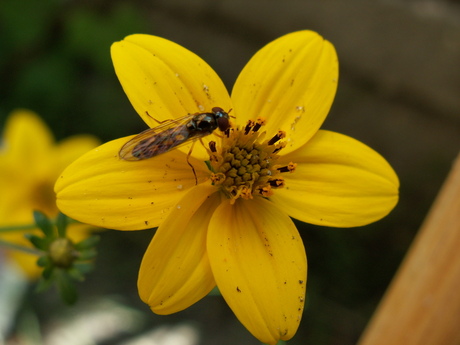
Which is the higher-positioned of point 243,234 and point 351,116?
→ point 243,234

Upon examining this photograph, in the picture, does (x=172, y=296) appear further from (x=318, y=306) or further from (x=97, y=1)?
(x=97, y=1)

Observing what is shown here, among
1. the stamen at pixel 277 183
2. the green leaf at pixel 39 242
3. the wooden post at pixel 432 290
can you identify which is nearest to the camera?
the wooden post at pixel 432 290

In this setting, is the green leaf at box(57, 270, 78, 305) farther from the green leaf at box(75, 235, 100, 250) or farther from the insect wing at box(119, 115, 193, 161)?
the insect wing at box(119, 115, 193, 161)

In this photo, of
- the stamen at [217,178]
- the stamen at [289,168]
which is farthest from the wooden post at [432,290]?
the stamen at [217,178]

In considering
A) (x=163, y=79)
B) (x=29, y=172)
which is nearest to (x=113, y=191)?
(x=163, y=79)

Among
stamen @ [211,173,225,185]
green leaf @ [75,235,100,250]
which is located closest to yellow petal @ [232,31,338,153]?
stamen @ [211,173,225,185]

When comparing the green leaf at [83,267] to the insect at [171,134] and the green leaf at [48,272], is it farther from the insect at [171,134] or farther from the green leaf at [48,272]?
the insect at [171,134]

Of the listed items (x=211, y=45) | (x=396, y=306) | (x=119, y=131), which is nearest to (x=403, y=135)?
(x=211, y=45)
